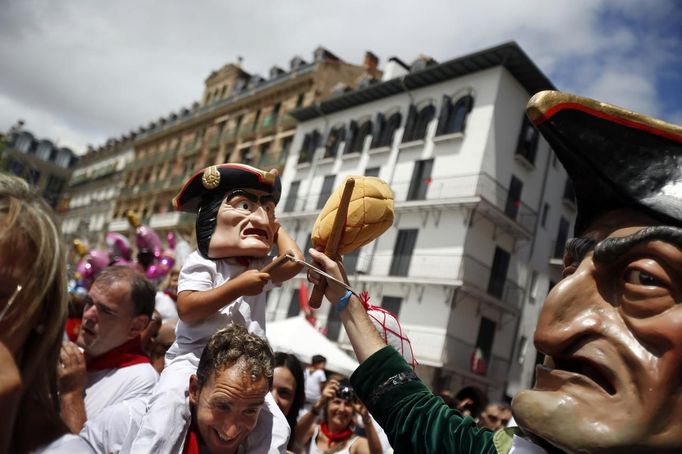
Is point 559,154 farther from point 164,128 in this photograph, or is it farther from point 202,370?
point 164,128

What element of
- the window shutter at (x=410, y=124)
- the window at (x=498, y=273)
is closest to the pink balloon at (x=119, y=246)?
the window at (x=498, y=273)

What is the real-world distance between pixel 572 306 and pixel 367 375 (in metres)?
0.64

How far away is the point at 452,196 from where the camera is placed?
21344 millimetres

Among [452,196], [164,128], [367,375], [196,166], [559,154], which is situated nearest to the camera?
[559,154]

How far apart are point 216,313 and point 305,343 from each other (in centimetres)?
1066

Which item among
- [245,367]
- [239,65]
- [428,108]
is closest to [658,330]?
[245,367]

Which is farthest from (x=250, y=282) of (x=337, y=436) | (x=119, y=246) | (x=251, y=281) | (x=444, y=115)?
(x=444, y=115)

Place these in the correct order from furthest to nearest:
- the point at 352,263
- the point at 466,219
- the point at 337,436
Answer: the point at 352,263, the point at 466,219, the point at 337,436

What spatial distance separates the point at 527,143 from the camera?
22.7 m

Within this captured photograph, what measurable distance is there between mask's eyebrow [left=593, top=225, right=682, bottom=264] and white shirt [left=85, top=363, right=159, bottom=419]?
2.33 meters

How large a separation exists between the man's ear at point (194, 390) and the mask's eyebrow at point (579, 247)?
1.49 metres

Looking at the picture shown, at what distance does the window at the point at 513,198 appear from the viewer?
22.0 meters

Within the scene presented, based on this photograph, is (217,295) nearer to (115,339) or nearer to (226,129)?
(115,339)

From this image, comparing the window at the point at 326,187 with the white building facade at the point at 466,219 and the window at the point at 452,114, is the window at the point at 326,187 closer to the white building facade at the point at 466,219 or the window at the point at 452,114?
the white building facade at the point at 466,219
